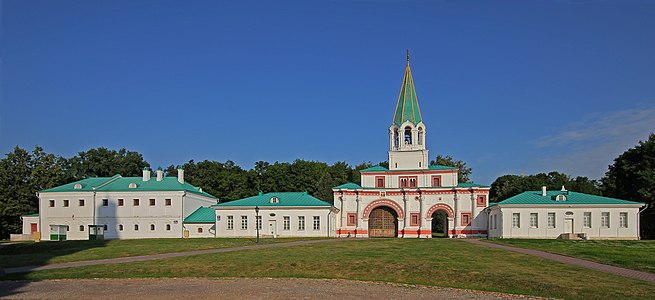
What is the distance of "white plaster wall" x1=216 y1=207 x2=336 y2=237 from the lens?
53.4 metres

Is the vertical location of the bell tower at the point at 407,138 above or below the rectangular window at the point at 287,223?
above

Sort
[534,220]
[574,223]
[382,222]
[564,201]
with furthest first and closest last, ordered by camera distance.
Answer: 1. [382,222]
2. [534,220]
3. [564,201]
4. [574,223]

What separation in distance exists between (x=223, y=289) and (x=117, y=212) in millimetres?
44029

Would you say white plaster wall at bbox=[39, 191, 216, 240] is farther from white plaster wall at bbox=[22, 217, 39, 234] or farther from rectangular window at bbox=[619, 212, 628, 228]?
rectangular window at bbox=[619, 212, 628, 228]

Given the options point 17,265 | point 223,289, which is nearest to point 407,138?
point 17,265

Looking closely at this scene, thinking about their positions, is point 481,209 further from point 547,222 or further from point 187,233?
point 187,233

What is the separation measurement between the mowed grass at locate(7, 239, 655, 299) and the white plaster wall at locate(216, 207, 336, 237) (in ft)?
86.8

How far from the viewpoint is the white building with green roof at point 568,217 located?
47681 mm

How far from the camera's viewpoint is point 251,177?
7569 centimetres

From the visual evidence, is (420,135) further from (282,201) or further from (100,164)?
(100,164)

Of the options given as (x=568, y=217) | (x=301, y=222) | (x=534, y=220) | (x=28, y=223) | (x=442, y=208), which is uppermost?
(x=442, y=208)

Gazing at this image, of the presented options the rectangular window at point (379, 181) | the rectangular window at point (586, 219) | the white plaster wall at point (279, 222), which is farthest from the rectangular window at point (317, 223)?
the rectangular window at point (586, 219)

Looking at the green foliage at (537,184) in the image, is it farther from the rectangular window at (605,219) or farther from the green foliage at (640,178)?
the rectangular window at (605,219)

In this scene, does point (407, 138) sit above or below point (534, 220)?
above
